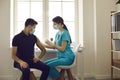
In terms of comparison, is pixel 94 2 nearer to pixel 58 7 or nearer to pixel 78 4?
pixel 78 4

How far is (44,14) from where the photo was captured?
5324 mm

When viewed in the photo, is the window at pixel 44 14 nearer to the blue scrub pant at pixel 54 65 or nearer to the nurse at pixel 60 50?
the nurse at pixel 60 50

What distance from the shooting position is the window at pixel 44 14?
17.5ft

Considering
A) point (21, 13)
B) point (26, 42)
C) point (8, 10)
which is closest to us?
point (26, 42)

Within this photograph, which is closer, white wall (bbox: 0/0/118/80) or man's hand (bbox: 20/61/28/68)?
man's hand (bbox: 20/61/28/68)

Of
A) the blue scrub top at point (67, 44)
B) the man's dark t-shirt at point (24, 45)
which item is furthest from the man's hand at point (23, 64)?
the blue scrub top at point (67, 44)

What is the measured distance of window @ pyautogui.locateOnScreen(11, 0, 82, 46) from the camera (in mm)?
5324

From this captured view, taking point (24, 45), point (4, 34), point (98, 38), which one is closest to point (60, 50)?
point (24, 45)

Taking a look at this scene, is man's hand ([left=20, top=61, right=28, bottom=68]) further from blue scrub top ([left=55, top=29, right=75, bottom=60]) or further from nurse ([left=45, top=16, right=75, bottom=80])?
blue scrub top ([left=55, top=29, right=75, bottom=60])

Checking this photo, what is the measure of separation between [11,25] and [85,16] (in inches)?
63.4

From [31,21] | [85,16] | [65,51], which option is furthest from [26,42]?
[85,16]

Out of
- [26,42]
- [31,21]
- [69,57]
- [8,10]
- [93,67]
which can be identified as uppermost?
[8,10]

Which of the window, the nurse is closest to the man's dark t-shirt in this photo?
the nurse

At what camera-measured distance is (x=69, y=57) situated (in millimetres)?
3826
